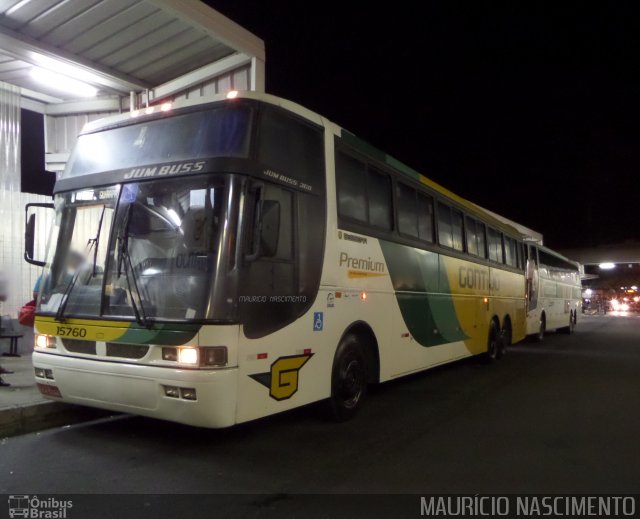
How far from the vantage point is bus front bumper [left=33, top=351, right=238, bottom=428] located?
15.9 feet

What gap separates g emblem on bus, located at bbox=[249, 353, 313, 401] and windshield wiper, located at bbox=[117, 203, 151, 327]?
3.79 feet

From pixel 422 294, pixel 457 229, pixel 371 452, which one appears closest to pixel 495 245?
pixel 457 229

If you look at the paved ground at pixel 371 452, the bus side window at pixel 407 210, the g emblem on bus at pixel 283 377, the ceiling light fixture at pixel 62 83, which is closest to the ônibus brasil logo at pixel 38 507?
the paved ground at pixel 371 452

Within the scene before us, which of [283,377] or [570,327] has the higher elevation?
[283,377]

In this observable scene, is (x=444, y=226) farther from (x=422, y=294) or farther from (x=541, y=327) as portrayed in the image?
(x=541, y=327)

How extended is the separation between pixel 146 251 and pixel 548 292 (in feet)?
58.2

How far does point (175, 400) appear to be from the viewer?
496cm

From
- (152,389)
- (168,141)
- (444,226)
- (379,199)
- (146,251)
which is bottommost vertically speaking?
(152,389)

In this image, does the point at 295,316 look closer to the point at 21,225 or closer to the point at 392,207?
the point at 392,207

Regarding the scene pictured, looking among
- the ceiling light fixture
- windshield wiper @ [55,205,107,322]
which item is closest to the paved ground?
windshield wiper @ [55,205,107,322]

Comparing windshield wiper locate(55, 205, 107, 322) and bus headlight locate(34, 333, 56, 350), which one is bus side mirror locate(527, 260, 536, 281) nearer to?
windshield wiper locate(55, 205, 107, 322)

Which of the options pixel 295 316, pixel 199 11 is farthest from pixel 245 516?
pixel 199 11

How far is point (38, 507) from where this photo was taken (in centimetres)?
413

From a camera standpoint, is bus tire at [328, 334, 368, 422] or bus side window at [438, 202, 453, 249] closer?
bus tire at [328, 334, 368, 422]
